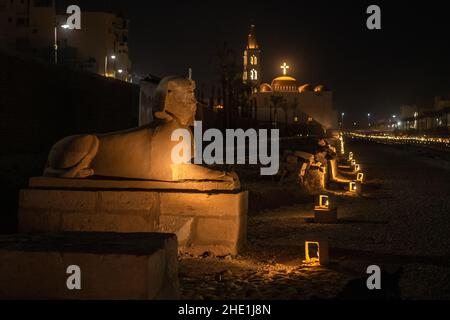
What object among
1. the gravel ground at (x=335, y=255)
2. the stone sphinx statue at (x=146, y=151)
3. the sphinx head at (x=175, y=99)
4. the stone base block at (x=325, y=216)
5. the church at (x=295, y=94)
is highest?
the church at (x=295, y=94)

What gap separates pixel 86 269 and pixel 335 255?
4710mm

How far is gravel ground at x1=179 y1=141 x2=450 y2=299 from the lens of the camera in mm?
5910

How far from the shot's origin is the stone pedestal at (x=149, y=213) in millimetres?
7434

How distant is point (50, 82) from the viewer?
21.0m

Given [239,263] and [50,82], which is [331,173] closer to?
[50,82]

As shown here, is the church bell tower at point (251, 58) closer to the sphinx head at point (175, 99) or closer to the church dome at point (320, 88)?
the church dome at point (320, 88)

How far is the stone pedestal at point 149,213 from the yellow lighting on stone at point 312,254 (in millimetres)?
907

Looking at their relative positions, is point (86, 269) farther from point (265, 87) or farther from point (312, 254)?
point (265, 87)

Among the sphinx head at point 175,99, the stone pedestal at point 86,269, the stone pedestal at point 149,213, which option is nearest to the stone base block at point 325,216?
the stone pedestal at point 149,213

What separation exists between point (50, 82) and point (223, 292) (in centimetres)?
1713

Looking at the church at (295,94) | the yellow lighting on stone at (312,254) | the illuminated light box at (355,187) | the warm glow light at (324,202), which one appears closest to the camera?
the yellow lighting on stone at (312,254)

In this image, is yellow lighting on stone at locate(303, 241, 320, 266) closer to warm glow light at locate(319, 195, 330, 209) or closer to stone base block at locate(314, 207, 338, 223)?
stone base block at locate(314, 207, 338, 223)

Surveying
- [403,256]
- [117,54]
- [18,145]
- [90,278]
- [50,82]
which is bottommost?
[403,256]

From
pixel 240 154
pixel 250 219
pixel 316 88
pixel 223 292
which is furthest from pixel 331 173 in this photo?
pixel 316 88
